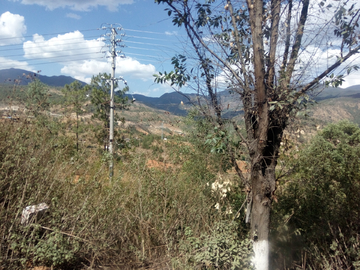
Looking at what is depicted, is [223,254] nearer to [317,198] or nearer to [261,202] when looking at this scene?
[261,202]

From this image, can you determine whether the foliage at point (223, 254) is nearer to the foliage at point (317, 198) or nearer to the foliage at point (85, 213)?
the foliage at point (85, 213)

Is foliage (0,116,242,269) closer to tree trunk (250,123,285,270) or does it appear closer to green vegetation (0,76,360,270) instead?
green vegetation (0,76,360,270)

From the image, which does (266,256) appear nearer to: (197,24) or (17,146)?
(197,24)

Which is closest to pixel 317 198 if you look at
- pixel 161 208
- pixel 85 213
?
pixel 161 208

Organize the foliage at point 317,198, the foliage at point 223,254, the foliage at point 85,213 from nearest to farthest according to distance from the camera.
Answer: the foliage at point 85,213
the foliage at point 223,254
the foliage at point 317,198

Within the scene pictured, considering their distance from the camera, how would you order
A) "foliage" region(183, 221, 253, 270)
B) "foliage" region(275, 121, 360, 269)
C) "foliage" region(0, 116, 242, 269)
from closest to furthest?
"foliage" region(0, 116, 242, 269) → "foliage" region(183, 221, 253, 270) → "foliage" region(275, 121, 360, 269)

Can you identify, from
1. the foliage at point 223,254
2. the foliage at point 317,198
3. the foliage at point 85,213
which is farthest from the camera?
the foliage at point 317,198

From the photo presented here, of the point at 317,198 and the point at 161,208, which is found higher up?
the point at 161,208

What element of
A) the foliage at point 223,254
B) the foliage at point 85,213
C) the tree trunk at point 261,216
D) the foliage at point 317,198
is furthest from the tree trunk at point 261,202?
the foliage at point 317,198

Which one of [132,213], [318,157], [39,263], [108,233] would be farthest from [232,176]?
[39,263]

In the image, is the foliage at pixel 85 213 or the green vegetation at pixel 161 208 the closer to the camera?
the foliage at pixel 85 213

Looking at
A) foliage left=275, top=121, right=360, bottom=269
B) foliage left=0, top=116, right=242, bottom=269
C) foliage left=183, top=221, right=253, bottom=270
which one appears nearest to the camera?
foliage left=0, top=116, right=242, bottom=269

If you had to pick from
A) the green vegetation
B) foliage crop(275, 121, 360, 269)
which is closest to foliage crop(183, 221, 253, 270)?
the green vegetation

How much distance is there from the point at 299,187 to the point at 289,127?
10.3 ft
